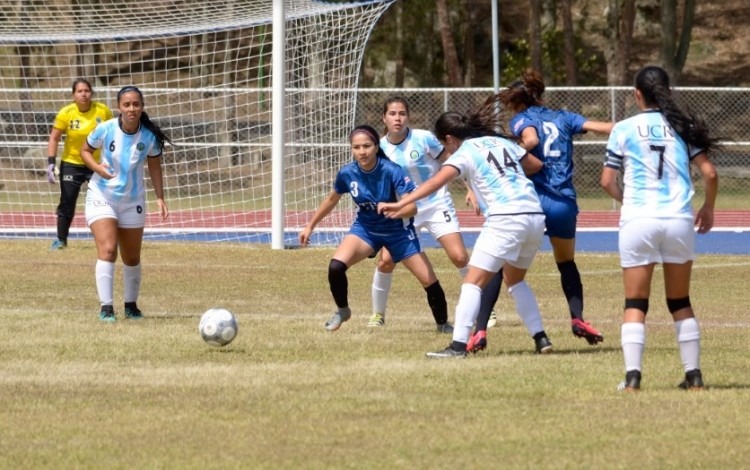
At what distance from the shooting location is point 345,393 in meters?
8.16

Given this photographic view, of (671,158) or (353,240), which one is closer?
(671,158)

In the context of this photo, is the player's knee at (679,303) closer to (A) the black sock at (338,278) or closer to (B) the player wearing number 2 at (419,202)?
(A) the black sock at (338,278)

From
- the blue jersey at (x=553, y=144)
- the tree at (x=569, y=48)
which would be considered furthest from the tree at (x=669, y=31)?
the blue jersey at (x=553, y=144)

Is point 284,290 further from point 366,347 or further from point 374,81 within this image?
point 374,81

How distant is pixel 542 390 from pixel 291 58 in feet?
39.5

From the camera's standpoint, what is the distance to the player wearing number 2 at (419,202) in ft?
38.3

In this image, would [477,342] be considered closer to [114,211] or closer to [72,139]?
[114,211]

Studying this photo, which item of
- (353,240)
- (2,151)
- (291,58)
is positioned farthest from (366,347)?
(2,151)

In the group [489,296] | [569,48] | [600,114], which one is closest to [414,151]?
[489,296]

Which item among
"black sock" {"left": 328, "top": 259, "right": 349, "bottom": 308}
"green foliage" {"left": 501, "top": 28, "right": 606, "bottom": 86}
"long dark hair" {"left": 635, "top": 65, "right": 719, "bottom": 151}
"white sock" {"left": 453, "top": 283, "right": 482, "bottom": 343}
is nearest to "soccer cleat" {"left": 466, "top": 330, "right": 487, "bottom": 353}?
"white sock" {"left": 453, "top": 283, "right": 482, "bottom": 343}

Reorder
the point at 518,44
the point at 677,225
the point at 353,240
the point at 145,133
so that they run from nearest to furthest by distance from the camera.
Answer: the point at 677,225, the point at 353,240, the point at 145,133, the point at 518,44

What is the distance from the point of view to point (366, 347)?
401 inches

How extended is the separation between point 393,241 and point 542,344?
1668mm

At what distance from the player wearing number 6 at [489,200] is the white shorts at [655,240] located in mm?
1344
